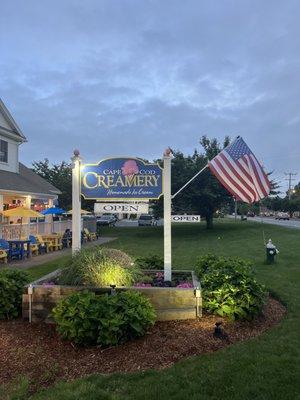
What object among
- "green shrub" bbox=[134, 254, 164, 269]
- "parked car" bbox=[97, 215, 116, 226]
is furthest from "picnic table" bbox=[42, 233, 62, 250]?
"parked car" bbox=[97, 215, 116, 226]

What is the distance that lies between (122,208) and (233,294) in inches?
108

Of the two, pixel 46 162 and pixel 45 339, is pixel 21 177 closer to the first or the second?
pixel 45 339

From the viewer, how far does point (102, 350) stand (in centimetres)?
533

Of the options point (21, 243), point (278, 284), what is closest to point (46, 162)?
point (21, 243)

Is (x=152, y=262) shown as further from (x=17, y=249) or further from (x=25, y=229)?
(x=25, y=229)

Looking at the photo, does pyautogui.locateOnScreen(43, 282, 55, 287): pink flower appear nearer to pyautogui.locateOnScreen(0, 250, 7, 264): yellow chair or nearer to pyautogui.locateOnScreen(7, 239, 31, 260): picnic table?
pyautogui.locateOnScreen(0, 250, 7, 264): yellow chair

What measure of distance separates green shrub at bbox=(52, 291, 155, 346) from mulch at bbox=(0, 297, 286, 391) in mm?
130

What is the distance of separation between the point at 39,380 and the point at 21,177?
65.1 ft

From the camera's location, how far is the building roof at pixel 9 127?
69.4ft

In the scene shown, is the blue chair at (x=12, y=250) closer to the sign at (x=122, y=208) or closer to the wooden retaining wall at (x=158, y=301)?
the sign at (x=122, y=208)

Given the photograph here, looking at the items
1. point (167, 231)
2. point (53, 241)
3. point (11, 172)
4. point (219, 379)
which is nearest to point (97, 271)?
point (167, 231)

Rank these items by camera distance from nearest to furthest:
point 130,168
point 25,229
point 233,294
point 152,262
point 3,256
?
point 233,294 < point 130,168 < point 152,262 < point 3,256 < point 25,229

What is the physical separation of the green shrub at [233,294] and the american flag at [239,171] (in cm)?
226

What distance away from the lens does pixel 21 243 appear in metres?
16.6
